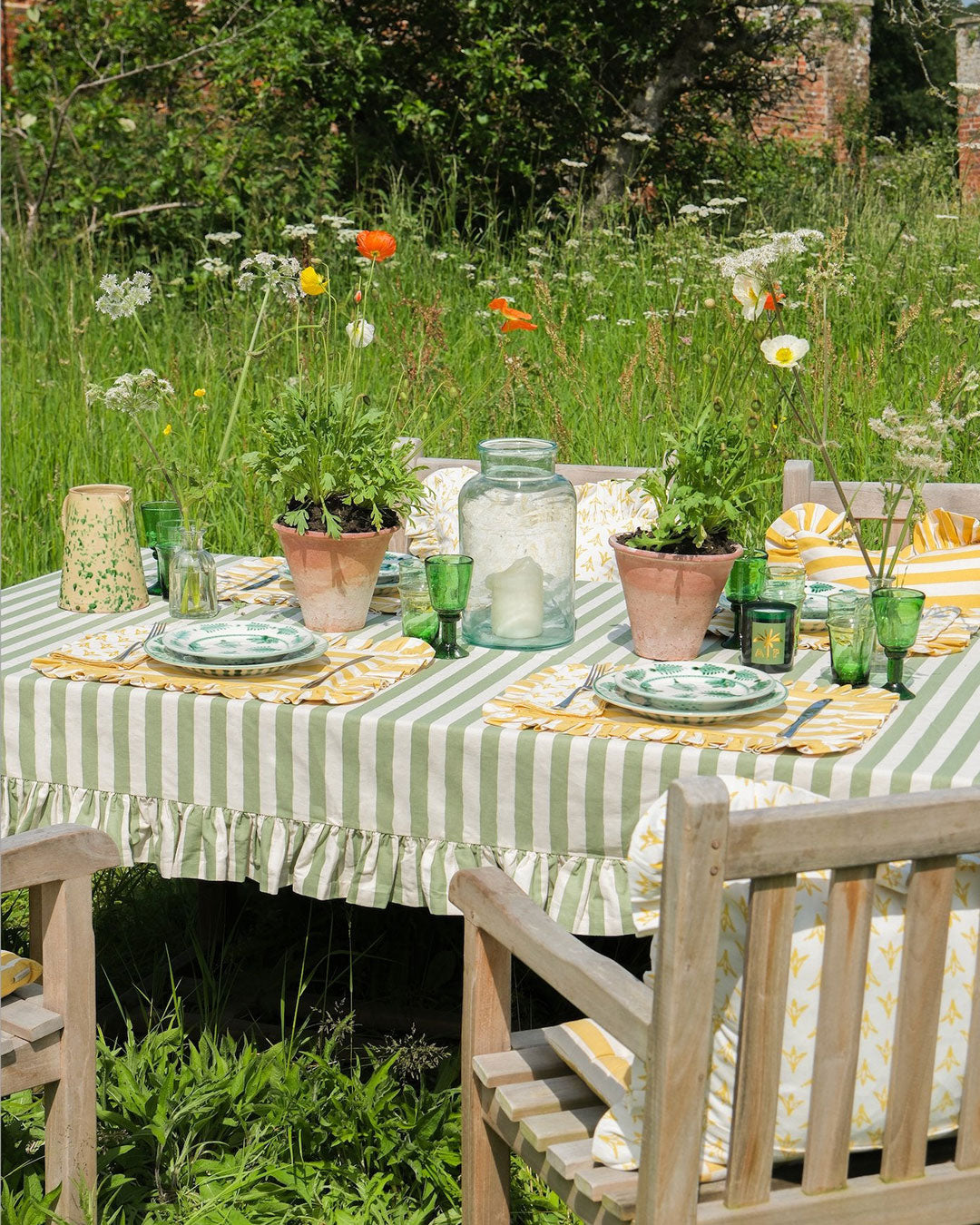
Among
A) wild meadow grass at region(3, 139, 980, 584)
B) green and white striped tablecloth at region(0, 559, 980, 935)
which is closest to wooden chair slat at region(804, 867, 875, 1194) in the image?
green and white striped tablecloth at region(0, 559, 980, 935)

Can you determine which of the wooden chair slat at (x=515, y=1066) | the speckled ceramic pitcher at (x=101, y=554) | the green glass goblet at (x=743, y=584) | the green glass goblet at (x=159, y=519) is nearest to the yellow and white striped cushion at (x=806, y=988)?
the wooden chair slat at (x=515, y=1066)

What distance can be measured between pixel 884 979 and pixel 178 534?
160 cm

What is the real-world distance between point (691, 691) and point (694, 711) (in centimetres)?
8

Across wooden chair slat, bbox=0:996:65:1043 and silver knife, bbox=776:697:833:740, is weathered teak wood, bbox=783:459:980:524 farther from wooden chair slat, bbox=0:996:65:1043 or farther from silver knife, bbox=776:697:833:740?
wooden chair slat, bbox=0:996:65:1043

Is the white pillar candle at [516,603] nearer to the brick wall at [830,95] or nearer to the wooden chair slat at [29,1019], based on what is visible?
the wooden chair slat at [29,1019]

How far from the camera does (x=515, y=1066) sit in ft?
Answer: 5.35

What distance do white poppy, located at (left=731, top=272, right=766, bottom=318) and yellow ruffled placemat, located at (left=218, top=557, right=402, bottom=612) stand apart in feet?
2.52

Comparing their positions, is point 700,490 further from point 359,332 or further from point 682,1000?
point 682,1000

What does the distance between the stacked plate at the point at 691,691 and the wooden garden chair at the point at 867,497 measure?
1.04m

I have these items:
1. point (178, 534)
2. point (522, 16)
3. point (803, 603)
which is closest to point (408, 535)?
point (178, 534)

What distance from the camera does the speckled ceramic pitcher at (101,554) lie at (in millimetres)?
2498

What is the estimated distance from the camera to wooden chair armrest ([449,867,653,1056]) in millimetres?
1367

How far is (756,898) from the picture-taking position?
4.15ft

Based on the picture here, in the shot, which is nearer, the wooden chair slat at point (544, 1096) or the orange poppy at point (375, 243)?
the wooden chair slat at point (544, 1096)
